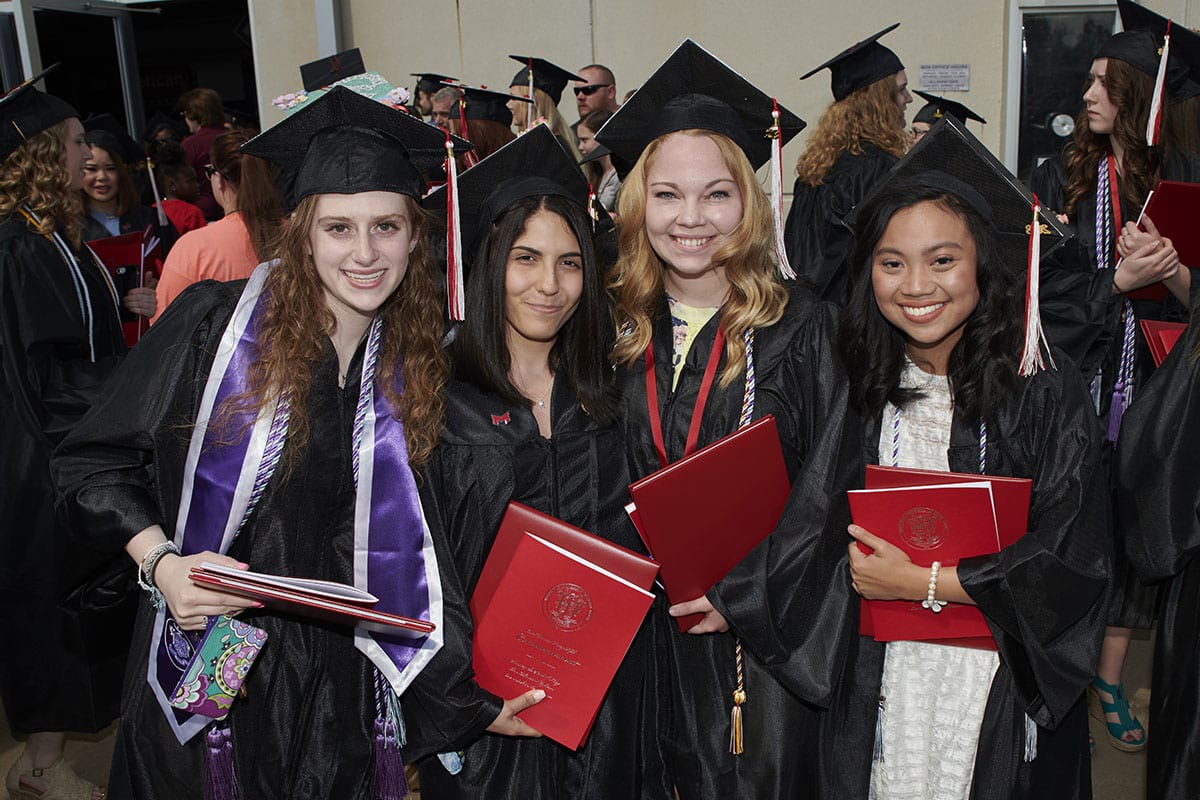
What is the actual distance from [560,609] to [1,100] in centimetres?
266

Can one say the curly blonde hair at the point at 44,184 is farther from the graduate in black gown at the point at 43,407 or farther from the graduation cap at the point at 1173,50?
the graduation cap at the point at 1173,50

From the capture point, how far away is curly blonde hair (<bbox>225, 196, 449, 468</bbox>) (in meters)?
2.15

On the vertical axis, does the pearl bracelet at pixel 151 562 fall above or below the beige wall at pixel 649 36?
below

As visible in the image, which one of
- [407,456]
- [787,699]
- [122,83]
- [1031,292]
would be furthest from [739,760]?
[122,83]

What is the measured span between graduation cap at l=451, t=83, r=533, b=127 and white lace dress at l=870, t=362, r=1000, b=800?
3.55m

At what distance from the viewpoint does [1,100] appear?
132 inches

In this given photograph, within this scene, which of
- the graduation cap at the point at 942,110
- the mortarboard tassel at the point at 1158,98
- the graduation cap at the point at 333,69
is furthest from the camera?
the graduation cap at the point at 942,110

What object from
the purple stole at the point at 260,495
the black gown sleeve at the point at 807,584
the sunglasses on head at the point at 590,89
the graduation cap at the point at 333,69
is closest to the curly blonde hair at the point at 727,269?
the black gown sleeve at the point at 807,584

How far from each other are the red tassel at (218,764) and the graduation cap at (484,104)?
3.82 metres

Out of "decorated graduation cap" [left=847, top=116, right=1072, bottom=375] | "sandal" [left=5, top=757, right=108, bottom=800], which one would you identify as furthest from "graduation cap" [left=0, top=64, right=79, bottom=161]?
"decorated graduation cap" [left=847, top=116, right=1072, bottom=375]

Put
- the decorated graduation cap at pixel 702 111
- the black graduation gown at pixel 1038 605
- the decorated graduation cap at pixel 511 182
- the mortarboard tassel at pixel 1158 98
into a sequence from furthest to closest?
the mortarboard tassel at pixel 1158 98, the decorated graduation cap at pixel 702 111, the decorated graduation cap at pixel 511 182, the black graduation gown at pixel 1038 605

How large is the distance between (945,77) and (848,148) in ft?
9.20

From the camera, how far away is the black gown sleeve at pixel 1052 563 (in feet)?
6.94

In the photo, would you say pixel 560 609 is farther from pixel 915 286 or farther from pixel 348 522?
pixel 915 286
